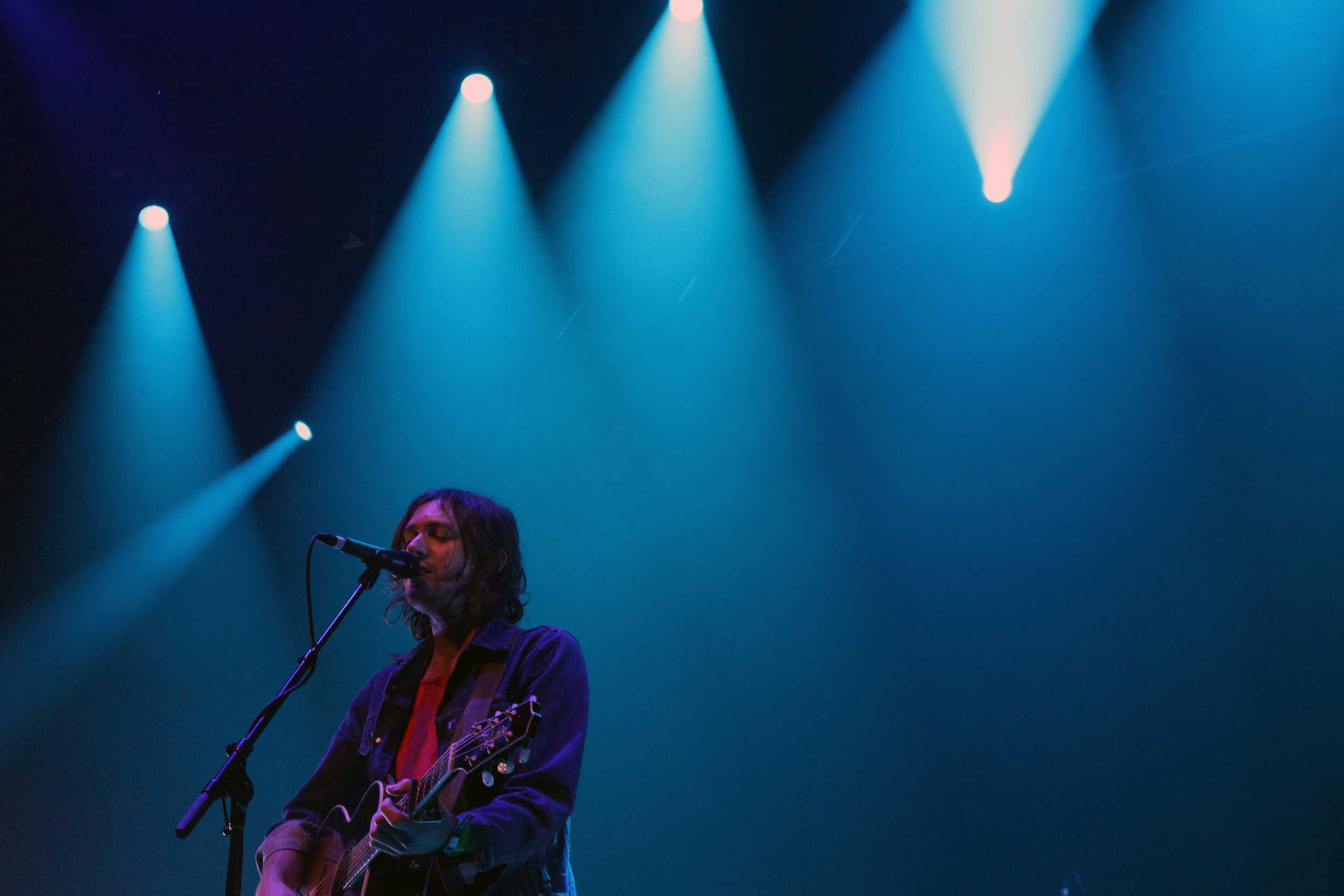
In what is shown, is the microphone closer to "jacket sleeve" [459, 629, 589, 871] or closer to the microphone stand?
the microphone stand

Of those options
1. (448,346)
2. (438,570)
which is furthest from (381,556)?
(448,346)

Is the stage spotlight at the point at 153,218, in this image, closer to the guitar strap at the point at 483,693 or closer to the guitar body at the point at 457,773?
the guitar strap at the point at 483,693

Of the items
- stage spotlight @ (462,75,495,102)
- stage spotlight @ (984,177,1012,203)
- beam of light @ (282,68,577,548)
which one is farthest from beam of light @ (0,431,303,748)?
stage spotlight @ (984,177,1012,203)

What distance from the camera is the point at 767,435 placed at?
467 centimetres

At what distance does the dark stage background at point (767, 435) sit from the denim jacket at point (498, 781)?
75.4 inches

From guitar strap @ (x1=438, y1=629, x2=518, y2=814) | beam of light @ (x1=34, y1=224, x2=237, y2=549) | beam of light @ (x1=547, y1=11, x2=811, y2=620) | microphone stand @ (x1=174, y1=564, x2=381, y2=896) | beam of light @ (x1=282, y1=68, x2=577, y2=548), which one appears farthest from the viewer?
beam of light @ (x1=34, y1=224, x2=237, y2=549)

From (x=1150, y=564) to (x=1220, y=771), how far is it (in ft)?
2.63

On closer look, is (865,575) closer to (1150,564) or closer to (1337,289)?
(1150,564)

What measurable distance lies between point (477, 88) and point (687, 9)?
3.74ft

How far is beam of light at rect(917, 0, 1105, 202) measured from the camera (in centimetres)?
439

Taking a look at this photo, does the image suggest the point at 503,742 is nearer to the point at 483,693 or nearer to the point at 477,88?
the point at 483,693

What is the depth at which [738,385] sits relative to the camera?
15.6 ft

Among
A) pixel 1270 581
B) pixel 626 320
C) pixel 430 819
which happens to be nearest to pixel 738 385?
pixel 626 320

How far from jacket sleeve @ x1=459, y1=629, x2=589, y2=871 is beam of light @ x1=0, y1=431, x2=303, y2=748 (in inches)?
137
